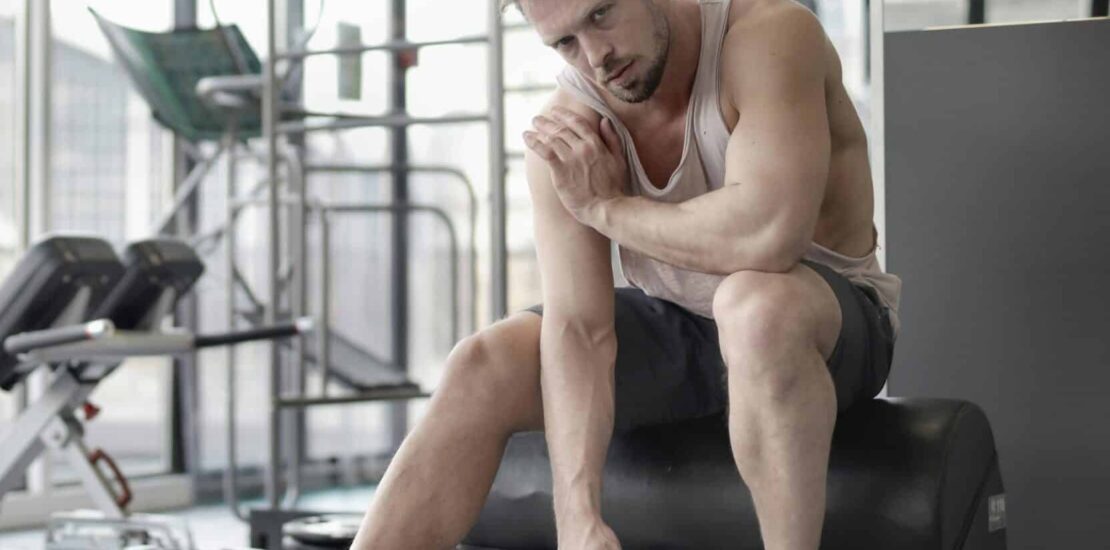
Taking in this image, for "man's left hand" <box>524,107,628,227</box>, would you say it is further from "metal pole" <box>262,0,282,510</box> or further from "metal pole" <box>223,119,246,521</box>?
"metal pole" <box>223,119,246,521</box>

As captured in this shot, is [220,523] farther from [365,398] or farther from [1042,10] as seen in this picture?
[1042,10]

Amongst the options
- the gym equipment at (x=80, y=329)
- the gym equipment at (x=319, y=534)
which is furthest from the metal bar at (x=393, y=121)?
the gym equipment at (x=319, y=534)

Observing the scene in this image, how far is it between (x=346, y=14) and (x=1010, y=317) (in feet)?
6.55

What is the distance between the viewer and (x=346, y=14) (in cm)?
352

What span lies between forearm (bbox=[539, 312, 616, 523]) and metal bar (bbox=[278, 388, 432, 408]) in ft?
4.86

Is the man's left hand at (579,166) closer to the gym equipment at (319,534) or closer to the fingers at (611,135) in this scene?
the fingers at (611,135)

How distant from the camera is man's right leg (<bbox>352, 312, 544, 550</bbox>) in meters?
1.54

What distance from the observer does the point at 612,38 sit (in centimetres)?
150

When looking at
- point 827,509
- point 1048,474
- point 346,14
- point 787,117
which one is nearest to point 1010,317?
point 1048,474

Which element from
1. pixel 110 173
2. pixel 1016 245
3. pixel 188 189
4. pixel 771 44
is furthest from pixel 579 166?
pixel 110 173

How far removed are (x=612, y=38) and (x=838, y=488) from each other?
0.57m

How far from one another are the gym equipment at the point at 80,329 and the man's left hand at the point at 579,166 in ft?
4.09

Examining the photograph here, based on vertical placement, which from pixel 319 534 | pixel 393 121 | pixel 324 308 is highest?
pixel 393 121

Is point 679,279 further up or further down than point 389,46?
further down
